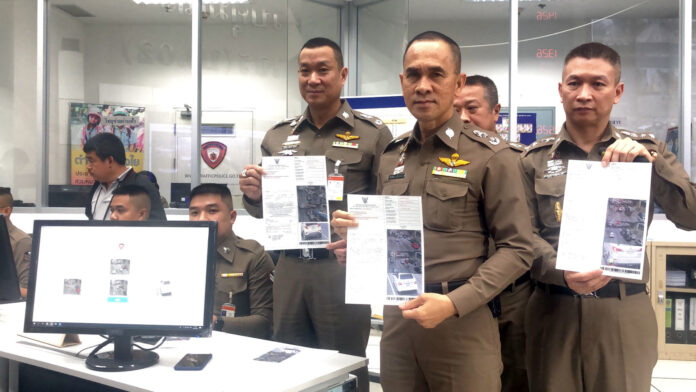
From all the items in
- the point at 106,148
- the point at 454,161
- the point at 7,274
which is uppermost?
the point at 106,148

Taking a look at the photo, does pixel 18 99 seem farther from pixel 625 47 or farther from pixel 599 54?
pixel 625 47

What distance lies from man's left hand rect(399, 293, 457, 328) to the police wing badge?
4.12 metres

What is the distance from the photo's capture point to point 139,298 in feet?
5.61

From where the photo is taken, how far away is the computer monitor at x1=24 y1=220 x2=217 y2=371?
5.58ft

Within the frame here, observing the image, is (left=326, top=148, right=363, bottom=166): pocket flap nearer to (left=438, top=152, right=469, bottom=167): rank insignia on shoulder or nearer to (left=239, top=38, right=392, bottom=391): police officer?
(left=239, top=38, right=392, bottom=391): police officer

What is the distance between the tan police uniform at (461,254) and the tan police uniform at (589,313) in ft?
0.91

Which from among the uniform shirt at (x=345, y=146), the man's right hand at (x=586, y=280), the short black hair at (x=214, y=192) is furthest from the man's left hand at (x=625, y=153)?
the short black hair at (x=214, y=192)

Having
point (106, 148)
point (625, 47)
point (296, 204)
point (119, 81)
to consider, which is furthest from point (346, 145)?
point (119, 81)

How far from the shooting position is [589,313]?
5.69 feet

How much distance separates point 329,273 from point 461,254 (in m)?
0.76

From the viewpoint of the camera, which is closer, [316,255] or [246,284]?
[316,255]

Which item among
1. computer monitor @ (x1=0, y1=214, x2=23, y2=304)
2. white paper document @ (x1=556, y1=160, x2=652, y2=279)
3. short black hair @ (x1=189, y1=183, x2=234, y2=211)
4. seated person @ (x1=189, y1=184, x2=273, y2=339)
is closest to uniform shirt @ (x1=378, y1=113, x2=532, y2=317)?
white paper document @ (x1=556, y1=160, x2=652, y2=279)

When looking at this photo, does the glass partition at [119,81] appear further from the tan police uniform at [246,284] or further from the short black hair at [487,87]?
the short black hair at [487,87]

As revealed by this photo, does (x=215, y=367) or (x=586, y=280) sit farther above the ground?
(x=586, y=280)
